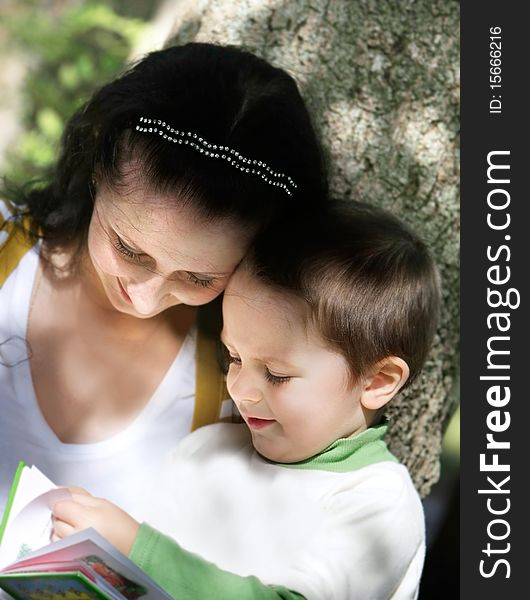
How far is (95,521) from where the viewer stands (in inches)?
76.8

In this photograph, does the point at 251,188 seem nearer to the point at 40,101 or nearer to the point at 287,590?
the point at 287,590

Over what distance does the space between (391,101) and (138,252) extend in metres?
0.93

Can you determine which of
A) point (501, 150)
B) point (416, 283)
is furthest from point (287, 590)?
point (501, 150)

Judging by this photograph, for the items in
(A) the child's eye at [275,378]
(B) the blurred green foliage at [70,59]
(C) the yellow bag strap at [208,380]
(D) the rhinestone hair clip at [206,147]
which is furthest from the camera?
(B) the blurred green foliage at [70,59]

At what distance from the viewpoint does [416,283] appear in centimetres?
211

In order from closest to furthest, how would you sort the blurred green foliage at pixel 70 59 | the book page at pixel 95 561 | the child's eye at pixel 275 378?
the book page at pixel 95 561
the child's eye at pixel 275 378
the blurred green foliage at pixel 70 59

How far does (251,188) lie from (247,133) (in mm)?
115

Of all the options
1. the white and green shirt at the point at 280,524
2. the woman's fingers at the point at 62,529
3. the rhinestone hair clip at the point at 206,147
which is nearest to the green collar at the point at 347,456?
the white and green shirt at the point at 280,524

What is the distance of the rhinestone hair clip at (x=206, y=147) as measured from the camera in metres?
1.92

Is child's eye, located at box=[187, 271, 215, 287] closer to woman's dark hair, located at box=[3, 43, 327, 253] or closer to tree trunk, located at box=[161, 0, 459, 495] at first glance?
woman's dark hair, located at box=[3, 43, 327, 253]

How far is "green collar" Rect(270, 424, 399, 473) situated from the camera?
2.07 metres

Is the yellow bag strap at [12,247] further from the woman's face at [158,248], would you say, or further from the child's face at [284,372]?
the child's face at [284,372]

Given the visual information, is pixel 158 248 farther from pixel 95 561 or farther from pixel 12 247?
pixel 95 561

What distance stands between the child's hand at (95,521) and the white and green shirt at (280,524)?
0.03 meters
